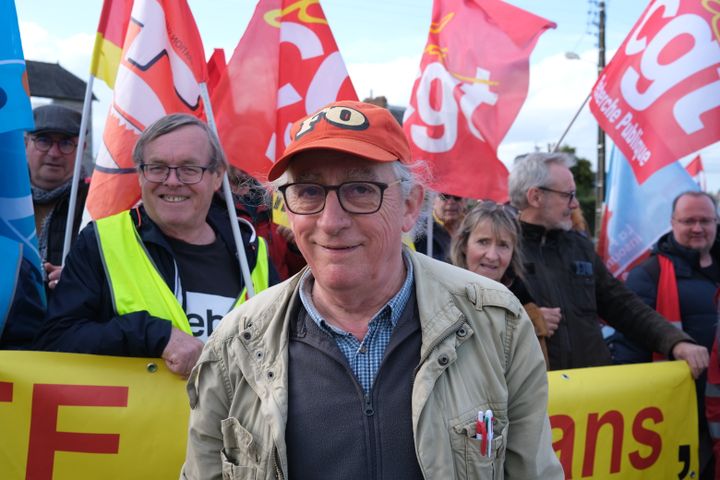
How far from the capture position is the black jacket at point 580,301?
398 centimetres

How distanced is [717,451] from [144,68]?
3.86 m

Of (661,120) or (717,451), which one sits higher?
(661,120)

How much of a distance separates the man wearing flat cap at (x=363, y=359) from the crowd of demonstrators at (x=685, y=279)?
308cm

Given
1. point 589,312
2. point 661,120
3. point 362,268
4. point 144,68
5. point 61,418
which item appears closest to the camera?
point 362,268

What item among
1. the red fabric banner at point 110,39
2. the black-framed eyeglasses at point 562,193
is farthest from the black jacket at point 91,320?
the black-framed eyeglasses at point 562,193

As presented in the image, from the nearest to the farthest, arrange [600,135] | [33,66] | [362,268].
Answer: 1. [362,268]
2. [600,135]
3. [33,66]

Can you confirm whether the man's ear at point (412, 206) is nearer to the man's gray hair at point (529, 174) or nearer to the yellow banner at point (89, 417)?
the yellow banner at point (89, 417)

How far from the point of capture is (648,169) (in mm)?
4848

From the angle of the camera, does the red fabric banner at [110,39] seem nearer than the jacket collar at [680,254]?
Yes

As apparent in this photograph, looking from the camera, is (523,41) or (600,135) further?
(600,135)

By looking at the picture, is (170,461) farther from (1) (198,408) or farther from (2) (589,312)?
(2) (589,312)

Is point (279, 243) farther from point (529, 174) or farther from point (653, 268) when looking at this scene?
point (653, 268)

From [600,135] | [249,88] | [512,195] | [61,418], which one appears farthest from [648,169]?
[600,135]

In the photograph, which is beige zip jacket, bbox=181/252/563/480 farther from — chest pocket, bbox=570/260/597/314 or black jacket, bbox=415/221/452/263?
black jacket, bbox=415/221/452/263
